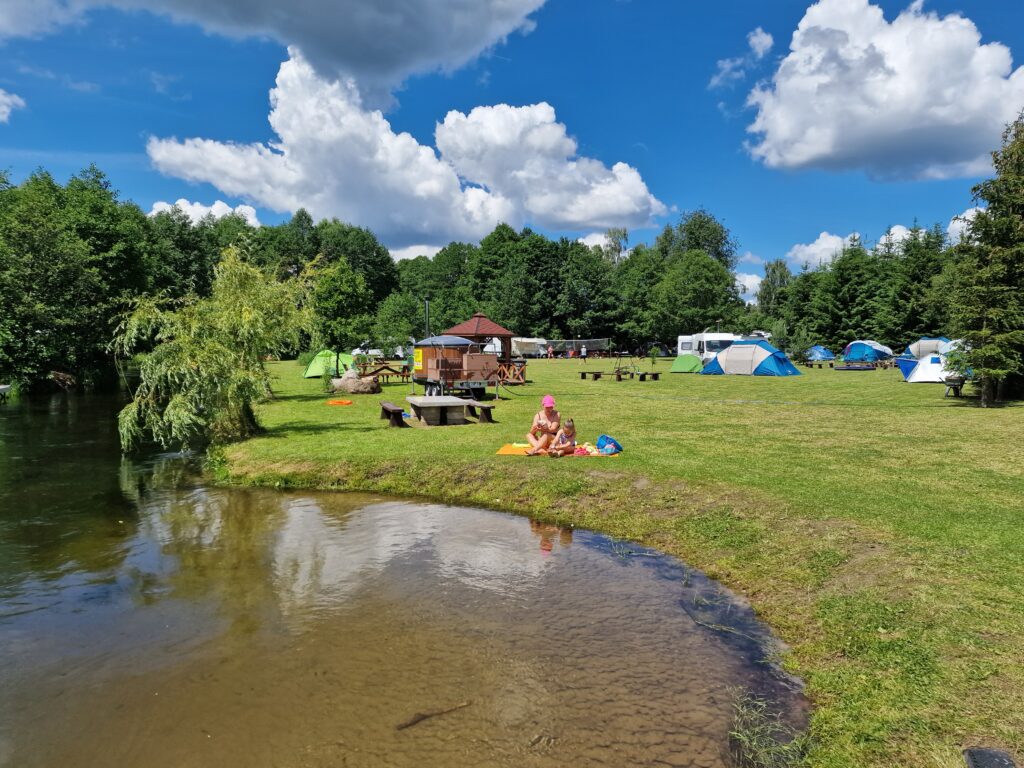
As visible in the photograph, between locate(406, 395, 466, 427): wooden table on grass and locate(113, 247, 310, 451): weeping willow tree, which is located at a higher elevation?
locate(113, 247, 310, 451): weeping willow tree

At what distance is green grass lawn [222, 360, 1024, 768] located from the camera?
14.6 ft

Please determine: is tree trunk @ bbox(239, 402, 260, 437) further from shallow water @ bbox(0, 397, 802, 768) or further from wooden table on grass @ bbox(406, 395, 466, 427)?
shallow water @ bbox(0, 397, 802, 768)

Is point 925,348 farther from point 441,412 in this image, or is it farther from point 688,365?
point 441,412

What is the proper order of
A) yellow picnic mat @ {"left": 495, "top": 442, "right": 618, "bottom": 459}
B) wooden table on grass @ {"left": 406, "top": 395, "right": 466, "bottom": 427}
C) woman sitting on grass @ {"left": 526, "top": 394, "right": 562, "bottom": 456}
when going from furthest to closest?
wooden table on grass @ {"left": 406, "top": 395, "right": 466, "bottom": 427} → woman sitting on grass @ {"left": 526, "top": 394, "right": 562, "bottom": 456} → yellow picnic mat @ {"left": 495, "top": 442, "right": 618, "bottom": 459}

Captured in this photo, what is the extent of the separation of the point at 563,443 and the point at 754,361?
32.3 metres

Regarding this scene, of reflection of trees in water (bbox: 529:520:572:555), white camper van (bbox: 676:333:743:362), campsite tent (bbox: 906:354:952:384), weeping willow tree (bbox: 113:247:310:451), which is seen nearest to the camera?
reflection of trees in water (bbox: 529:520:572:555)

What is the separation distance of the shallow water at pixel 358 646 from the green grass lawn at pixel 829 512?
61 centimetres

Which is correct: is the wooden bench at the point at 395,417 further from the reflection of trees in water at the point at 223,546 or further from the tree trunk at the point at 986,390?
the tree trunk at the point at 986,390

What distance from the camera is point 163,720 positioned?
15.3 ft

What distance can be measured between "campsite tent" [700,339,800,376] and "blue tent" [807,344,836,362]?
952 inches


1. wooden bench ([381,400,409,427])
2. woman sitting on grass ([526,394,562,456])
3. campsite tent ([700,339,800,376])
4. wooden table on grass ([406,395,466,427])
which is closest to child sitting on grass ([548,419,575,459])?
woman sitting on grass ([526,394,562,456])

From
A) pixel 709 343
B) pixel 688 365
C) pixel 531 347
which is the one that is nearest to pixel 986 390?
pixel 688 365

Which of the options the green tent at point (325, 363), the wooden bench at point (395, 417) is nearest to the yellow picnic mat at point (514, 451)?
the wooden bench at point (395, 417)

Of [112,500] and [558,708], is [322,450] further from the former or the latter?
[558,708]
